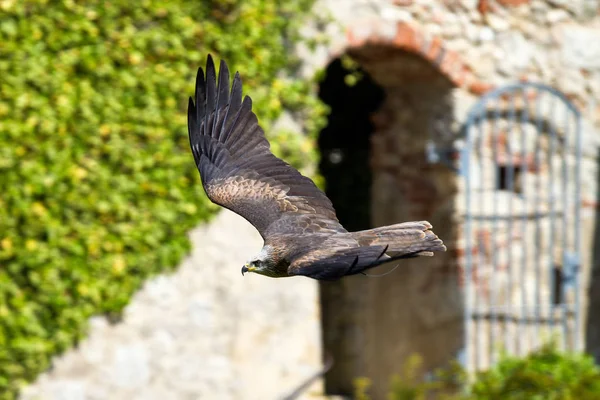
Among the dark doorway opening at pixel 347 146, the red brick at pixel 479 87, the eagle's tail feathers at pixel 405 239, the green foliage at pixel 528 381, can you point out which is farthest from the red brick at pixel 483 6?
the eagle's tail feathers at pixel 405 239

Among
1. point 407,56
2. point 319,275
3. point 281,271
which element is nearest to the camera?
point 319,275

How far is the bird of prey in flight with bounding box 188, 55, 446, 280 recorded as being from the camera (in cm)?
369

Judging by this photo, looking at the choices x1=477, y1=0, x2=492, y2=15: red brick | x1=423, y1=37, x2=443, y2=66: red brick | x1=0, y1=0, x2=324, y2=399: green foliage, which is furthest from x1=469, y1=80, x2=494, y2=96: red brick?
x1=0, y1=0, x2=324, y2=399: green foliage

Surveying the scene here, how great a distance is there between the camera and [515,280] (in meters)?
6.96

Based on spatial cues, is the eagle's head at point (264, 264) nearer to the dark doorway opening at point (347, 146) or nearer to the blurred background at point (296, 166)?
the blurred background at point (296, 166)

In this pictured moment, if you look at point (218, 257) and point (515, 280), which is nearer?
point (218, 257)

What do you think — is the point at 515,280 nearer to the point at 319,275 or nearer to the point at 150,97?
the point at 150,97

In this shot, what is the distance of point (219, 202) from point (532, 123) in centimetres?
325

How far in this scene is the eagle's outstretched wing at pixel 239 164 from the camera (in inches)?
164

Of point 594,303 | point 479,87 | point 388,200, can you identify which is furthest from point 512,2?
point 594,303

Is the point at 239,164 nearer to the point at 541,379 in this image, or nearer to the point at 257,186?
the point at 257,186

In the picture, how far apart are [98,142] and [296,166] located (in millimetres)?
1206

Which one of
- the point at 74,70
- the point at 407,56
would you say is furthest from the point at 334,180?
the point at 74,70

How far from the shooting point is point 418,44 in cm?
657
